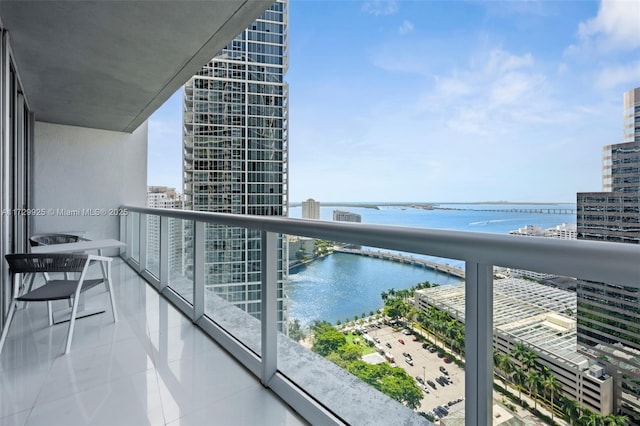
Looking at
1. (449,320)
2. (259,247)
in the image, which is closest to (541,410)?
(449,320)

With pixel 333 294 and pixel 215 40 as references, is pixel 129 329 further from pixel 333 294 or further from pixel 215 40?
pixel 215 40

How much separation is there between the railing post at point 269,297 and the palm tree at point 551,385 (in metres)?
1.46

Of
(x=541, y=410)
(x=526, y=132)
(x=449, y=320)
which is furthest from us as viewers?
(x=526, y=132)

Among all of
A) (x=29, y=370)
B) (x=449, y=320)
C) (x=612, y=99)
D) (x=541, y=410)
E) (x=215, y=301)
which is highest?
(x=612, y=99)

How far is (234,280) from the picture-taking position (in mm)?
2609

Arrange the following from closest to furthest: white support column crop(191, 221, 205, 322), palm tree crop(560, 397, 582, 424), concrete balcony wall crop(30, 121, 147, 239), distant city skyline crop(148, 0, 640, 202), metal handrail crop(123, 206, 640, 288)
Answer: metal handrail crop(123, 206, 640, 288) → palm tree crop(560, 397, 582, 424) → white support column crop(191, 221, 205, 322) → distant city skyline crop(148, 0, 640, 202) → concrete balcony wall crop(30, 121, 147, 239)

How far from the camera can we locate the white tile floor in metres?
1.69

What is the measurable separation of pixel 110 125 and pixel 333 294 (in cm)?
657

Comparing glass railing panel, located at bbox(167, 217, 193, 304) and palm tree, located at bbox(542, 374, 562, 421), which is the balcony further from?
palm tree, located at bbox(542, 374, 562, 421)

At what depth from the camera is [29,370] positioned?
2.14 metres

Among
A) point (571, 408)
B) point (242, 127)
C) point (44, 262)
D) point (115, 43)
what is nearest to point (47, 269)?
point (44, 262)

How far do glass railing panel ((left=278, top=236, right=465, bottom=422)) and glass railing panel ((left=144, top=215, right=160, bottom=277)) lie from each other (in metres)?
2.95

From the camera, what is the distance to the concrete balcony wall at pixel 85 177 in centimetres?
596

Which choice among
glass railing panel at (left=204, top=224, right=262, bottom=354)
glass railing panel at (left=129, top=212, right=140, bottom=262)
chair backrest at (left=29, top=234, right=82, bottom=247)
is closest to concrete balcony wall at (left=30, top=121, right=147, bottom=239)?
glass railing panel at (left=129, top=212, right=140, bottom=262)
